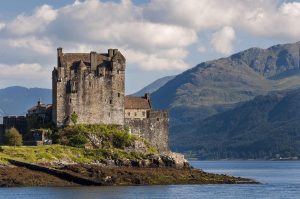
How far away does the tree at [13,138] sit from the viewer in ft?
411

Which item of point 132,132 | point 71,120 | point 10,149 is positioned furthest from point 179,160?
point 10,149

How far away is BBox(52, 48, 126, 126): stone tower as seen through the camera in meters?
129

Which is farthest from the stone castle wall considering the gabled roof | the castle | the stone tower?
the stone tower

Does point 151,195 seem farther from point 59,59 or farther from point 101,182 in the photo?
point 59,59

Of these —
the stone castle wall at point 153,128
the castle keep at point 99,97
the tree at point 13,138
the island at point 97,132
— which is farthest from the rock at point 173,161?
the tree at point 13,138

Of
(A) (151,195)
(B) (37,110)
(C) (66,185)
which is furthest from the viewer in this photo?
(B) (37,110)

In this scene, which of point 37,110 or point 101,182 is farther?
point 37,110

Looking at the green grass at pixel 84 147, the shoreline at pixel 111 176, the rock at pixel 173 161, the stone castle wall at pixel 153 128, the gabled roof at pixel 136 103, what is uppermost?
the gabled roof at pixel 136 103

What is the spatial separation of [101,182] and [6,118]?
33.5 m

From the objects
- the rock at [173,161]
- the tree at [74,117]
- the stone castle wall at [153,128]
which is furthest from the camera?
the stone castle wall at [153,128]

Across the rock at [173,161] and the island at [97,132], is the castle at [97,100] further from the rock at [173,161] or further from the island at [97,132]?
the rock at [173,161]

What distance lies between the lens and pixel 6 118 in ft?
450

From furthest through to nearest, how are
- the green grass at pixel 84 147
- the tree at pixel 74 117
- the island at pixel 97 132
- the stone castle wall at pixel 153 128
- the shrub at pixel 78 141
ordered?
the stone castle wall at pixel 153 128 < the tree at pixel 74 117 < the shrub at pixel 78 141 < the green grass at pixel 84 147 < the island at pixel 97 132

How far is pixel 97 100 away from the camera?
130875mm
